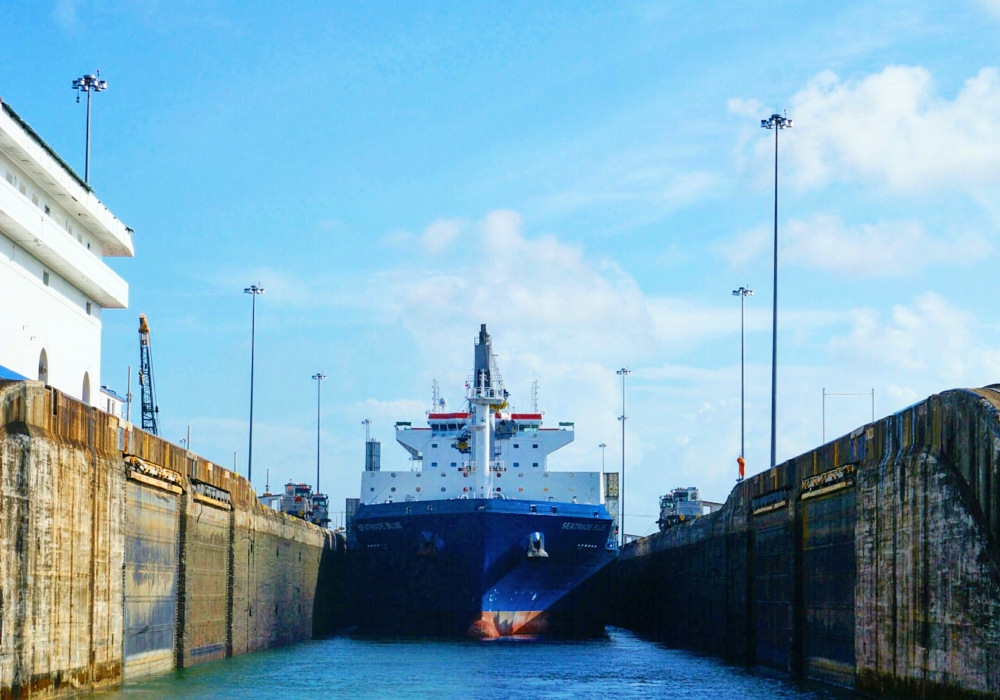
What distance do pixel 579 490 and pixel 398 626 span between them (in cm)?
860

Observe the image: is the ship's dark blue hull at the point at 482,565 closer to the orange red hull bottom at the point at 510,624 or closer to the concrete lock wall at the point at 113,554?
the orange red hull bottom at the point at 510,624

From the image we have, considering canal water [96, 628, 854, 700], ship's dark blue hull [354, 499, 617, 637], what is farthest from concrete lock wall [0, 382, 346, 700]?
ship's dark blue hull [354, 499, 617, 637]

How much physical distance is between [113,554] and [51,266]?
13.7 meters

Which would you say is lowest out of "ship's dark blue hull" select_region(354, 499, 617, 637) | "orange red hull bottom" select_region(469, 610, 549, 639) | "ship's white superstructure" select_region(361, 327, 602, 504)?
"orange red hull bottom" select_region(469, 610, 549, 639)

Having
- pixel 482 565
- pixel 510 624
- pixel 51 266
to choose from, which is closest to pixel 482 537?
pixel 482 565

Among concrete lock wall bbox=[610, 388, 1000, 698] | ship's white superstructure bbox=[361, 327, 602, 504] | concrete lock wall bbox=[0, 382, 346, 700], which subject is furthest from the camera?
ship's white superstructure bbox=[361, 327, 602, 504]

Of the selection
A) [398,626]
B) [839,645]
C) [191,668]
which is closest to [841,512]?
[839,645]

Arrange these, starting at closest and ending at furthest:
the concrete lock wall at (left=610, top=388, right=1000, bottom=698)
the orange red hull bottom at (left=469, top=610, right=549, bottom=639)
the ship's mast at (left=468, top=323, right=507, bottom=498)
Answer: the concrete lock wall at (left=610, top=388, right=1000, bottom=698) < the orange red hull bottom at (left=469, top=610, right=549, bottom=639) < the ship's mast at (left=468, top=323, right=507, bottom=498)

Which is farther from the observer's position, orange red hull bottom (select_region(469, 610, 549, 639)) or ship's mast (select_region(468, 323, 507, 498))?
ship's mast (select_region(468, 323, 507, 498))

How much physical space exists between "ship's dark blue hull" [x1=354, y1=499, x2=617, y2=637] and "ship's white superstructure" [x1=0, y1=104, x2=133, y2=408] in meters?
10.4

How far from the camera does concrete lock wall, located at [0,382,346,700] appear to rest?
58.9 feet

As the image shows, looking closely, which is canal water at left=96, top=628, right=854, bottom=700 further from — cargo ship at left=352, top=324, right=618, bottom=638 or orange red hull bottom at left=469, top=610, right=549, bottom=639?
cargo ship at left=352, top=324, right=618, bottom=638

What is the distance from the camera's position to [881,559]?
810 inches

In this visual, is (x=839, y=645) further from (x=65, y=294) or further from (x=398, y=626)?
(x=65, y=294)
